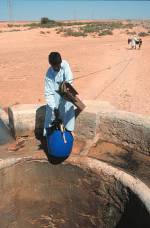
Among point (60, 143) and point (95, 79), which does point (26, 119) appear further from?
point (95, 79)

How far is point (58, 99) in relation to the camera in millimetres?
5820

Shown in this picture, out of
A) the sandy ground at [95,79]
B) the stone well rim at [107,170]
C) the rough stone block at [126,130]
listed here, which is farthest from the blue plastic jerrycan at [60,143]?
the sandy ground at [95,79]

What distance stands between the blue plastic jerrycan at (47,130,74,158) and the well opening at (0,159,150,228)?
0.23 meters

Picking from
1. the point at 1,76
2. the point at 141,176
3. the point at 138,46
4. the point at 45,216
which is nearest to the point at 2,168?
the point at 45,216

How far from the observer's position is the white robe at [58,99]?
5.67 metres

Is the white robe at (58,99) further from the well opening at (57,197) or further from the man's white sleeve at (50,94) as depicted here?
the well opening at (57,197)

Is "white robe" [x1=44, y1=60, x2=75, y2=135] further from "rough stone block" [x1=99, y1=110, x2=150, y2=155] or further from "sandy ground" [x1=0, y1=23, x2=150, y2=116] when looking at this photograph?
"sandy ground" [x1=0, y1=23, x2=150, y2=116]

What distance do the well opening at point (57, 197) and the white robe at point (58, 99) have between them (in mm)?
690

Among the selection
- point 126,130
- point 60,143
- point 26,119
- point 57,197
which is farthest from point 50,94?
point 57,197

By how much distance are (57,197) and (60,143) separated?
39.8 inches

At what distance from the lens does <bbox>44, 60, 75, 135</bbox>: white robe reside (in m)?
5.67

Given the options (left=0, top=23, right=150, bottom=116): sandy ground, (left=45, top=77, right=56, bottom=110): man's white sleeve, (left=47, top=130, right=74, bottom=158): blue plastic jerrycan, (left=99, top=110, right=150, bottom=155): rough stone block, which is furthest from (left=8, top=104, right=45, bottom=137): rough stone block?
(left=0, top=23, right=150, bottom=116): sandy ground

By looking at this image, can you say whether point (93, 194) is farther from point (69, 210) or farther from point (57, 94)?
point (57, 94)

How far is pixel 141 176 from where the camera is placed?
17.2ft
